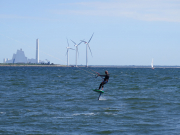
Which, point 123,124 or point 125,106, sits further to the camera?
point 125,106

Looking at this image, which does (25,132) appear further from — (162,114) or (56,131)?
(162,114)

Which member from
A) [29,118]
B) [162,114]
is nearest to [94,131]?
[29,118]

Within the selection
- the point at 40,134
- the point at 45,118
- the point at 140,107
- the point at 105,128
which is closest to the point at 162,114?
the point at 140,107

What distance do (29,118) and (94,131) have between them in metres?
5.66

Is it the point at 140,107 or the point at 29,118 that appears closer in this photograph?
the point at 29,118

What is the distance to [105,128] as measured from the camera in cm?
1952

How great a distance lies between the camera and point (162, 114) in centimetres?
2419

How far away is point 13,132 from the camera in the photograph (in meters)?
18.4

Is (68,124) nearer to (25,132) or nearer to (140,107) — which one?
(25,132)

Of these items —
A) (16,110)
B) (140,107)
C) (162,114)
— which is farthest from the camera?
(140,107)

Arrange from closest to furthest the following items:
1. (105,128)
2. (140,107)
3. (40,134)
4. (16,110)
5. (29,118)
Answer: (40,134) → (105,128) → (29,118) → (16,110) → (140,107)

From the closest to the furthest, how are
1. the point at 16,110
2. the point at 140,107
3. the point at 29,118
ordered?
the point at 29,118
the point at 16,110
the point at 140,107

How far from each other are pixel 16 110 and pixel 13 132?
24.6 feet

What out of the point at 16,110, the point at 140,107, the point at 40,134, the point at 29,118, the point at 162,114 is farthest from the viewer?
the point at 140,107
